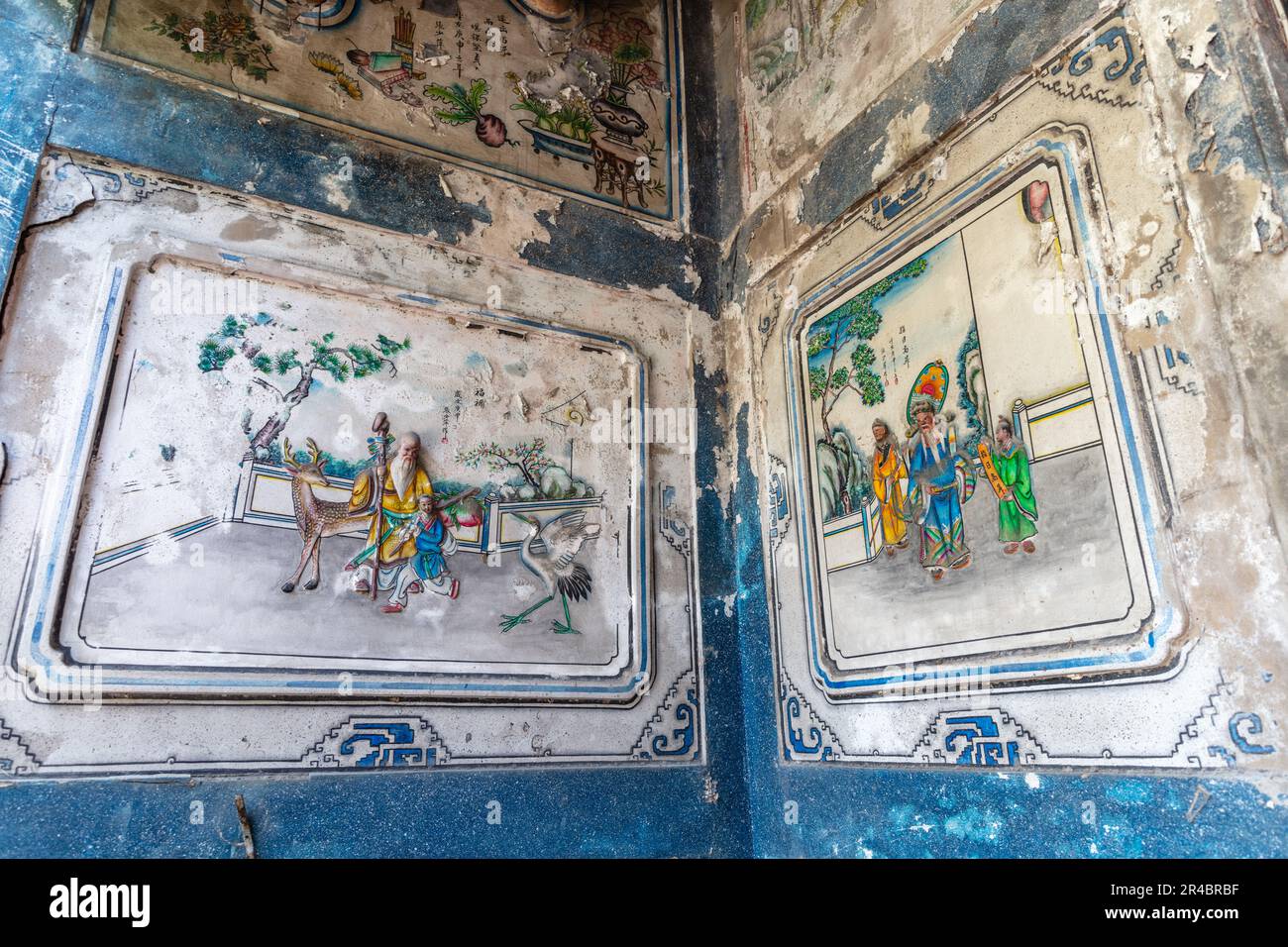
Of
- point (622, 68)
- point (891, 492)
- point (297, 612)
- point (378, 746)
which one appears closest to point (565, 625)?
point (378, 746)

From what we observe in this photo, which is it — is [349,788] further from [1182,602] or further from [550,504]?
[1182,602]

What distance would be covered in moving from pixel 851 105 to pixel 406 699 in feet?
10.2

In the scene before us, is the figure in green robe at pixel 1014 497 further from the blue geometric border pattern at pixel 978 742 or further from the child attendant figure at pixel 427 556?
the child attendant figure at pixel 427 556

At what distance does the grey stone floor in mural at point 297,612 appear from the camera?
2.68 m

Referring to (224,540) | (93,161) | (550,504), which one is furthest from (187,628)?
(93,161)

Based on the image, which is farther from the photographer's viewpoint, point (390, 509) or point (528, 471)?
point (528, 471)

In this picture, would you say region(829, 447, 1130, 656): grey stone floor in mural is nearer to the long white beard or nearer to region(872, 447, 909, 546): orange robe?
region(872, 447, 909, 546): orange robe

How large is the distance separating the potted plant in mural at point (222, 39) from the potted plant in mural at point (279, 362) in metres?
1.17

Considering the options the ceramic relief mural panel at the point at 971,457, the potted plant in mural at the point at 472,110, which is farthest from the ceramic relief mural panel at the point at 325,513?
the ceramic relief mural panel at the point at 971,457

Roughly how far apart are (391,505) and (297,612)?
20.8 inches

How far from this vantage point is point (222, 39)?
340 centimetres

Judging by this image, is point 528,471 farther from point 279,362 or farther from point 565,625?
point 279,362

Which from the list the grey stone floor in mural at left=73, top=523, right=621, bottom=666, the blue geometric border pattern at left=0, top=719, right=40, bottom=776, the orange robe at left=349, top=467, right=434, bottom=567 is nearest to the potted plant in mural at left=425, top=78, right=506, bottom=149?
the orange robe at left=349, top=467, right=434, bottom=567

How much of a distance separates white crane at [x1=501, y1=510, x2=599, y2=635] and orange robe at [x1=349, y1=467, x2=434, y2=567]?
0.46m
